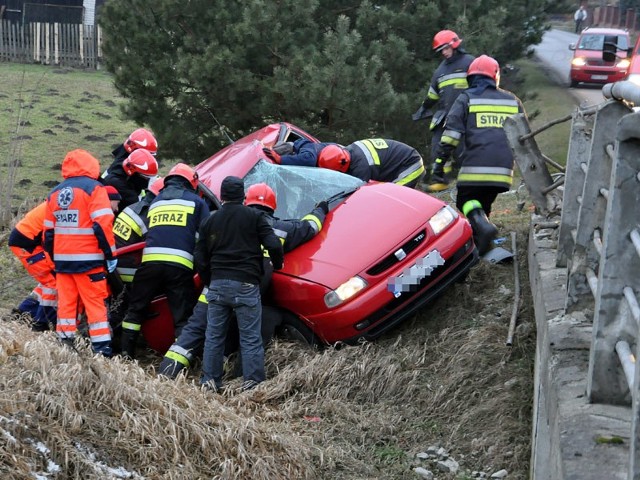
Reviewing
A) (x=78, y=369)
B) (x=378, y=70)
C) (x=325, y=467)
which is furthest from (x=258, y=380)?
(x=378, y=70)

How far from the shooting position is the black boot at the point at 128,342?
6.68m

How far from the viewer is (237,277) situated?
593cm

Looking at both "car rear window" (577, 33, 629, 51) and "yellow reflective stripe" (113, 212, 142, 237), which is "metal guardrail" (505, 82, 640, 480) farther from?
"car rear window" (577, 33, 629, 51)

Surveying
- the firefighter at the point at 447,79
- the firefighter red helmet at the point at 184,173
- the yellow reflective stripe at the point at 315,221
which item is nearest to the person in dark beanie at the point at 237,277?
the yellow reflective stripe at the point at 315,221

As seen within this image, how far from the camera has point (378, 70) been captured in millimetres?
11164

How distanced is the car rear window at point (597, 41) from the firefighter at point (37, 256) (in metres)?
20.7

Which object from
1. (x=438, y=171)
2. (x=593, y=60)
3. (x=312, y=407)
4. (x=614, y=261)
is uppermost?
(x=614, y=261)

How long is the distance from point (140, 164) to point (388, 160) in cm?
216

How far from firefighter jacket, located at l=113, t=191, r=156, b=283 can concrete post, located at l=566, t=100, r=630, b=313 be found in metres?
4.04

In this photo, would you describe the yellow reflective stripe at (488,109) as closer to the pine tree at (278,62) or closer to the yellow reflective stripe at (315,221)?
the yellow reflective stripe at (315,221)

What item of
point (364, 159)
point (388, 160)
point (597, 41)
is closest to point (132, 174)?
point (364, 159)

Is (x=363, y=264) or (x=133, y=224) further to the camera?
(x=133, y=224)

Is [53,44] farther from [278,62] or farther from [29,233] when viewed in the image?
[29,233]

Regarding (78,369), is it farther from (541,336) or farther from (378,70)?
(378,70)
